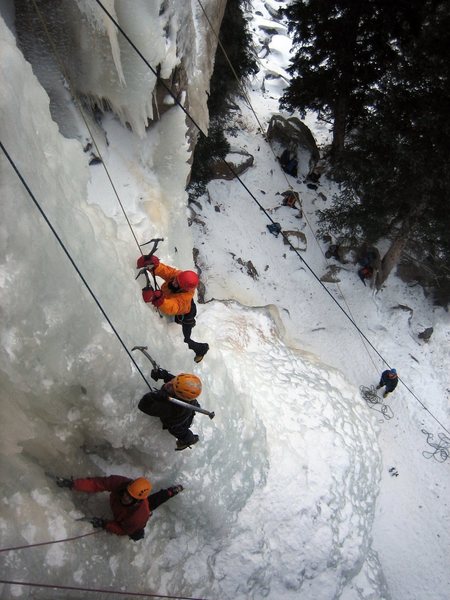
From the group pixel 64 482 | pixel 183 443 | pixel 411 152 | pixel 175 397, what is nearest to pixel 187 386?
pixel 175 397

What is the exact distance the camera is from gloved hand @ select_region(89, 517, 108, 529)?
4.27 metres

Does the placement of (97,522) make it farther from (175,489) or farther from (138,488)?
(175,489)

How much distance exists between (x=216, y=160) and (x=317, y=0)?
568 centimetres

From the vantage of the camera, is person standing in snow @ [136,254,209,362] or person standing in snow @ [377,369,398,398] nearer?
person standing in snow @ [136,254,209,362]

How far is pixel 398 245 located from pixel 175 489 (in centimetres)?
952

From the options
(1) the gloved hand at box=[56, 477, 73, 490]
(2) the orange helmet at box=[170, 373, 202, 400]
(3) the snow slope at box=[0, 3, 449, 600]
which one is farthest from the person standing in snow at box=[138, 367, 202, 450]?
(1) the gloved hand at box=[56, 477, 73, 490]

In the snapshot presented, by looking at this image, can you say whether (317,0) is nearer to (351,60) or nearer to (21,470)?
(351,60)

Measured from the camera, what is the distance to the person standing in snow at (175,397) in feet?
13.6

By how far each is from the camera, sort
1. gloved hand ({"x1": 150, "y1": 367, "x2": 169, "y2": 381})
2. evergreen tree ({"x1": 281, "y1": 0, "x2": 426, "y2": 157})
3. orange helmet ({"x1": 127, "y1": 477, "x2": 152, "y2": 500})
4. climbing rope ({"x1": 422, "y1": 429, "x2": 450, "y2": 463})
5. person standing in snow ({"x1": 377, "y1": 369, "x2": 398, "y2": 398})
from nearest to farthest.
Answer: orange helmet ({"x1": 127, "y1": 477, "x2": 152, "y2": 500}) → gloved hand ({"x1": 150, "y1": 367, "x2": 169, "y2": 381}) → person standing in snow ({"x1": 377, "y1": 369, "x2": 398, "y2": 398}) → climbing rope ({"x1": 422, "y1": 429, "x2": 450, "y2": 463}) → evergreen tree ({"x1": 281, "y1": 0, "x2": 426, "y2": 157})

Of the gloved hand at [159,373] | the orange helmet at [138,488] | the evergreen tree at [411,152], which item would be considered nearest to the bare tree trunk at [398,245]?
the evergreen tree at [411,152]

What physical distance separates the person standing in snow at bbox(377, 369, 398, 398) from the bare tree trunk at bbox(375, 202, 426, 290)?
340cm

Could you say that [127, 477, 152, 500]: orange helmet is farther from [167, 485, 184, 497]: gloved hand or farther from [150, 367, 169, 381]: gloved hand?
[150, 367, 169, 381]: gloved hand

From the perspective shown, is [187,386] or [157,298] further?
[157,298]

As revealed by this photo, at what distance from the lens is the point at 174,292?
5.25 meters
